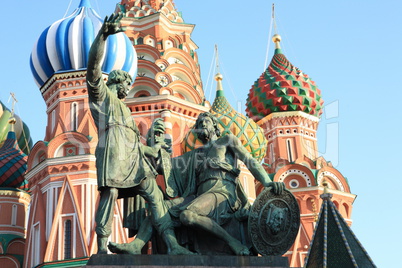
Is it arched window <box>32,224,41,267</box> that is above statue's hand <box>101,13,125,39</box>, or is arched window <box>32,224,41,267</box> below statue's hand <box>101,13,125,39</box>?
below

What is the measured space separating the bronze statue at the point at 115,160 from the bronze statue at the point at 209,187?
0.18 metres

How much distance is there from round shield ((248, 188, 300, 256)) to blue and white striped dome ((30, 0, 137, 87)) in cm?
1607

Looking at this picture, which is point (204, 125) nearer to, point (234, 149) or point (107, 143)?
point (234, 149)

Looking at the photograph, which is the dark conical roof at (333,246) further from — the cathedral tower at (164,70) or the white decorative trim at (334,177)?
the white decorative trim at (334,177)

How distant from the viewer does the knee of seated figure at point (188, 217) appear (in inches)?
237

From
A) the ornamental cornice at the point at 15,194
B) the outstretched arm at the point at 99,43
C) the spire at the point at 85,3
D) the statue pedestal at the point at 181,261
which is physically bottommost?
the statue pedestal at the point at 181,261

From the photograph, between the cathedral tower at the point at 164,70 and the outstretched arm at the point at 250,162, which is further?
the cathedral tower at the point at 164,70

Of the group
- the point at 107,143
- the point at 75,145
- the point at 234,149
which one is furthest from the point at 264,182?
the point at 75,145

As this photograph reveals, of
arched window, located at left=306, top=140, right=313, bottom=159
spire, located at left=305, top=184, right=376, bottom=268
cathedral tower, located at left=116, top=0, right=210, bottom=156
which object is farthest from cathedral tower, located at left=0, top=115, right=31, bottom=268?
spire, located at left=305, top=184, right=376, bottom=268

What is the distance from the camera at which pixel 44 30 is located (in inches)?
900

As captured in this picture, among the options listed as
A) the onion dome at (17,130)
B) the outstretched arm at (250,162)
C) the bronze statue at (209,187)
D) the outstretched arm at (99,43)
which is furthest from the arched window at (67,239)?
the outstretched arm at (99,43)

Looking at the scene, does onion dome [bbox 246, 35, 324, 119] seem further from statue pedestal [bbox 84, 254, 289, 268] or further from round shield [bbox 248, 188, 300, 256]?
statue pedestal [bbox 84, 254, 289, 268]

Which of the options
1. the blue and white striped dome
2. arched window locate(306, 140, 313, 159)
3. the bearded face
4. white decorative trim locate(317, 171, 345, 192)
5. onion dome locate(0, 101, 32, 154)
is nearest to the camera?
the bearded face

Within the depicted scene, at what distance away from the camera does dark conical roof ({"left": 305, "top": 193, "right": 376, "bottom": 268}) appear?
13945 mm
